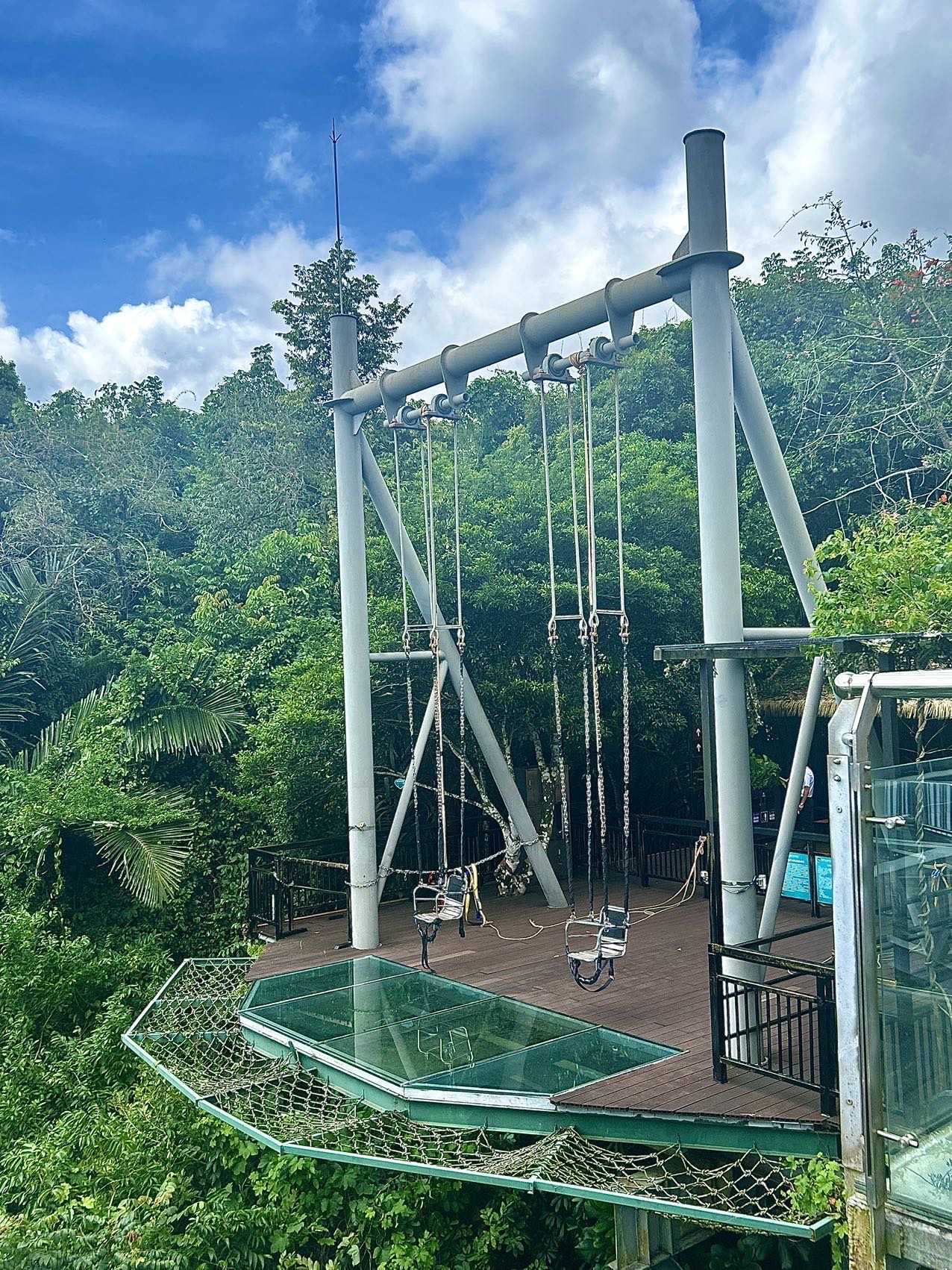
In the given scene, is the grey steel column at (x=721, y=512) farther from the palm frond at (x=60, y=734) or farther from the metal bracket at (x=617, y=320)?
the palm frond at (x=60, y=734)

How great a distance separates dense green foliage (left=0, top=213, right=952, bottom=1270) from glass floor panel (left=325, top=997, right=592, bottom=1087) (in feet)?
3.26

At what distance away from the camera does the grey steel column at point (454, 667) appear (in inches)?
430

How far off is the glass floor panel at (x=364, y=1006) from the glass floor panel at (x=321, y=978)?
0.12 m

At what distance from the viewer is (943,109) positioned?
25219mm

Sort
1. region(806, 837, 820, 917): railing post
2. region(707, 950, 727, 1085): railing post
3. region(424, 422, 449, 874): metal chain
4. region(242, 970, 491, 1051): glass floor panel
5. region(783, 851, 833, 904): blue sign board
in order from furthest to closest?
region(783, 851, 833, 904): blue sign board, region(806, 837, 820, 917): railing post, region(424, 422, 449, 874): metal chain, region(242, 970, 491, 1051): glass floor panel, region(707, 950, 727, 1085): railing post

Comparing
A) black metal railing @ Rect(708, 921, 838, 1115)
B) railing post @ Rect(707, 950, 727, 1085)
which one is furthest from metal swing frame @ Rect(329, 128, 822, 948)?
railing post @ Rect(707, 950, 727, 1085)

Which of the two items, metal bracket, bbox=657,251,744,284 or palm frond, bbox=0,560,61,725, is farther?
palm frond, bbox=0,560,61,725

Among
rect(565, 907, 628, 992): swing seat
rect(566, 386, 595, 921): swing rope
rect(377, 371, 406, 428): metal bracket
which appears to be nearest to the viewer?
rect(565, 907, 628, 992): swing seat

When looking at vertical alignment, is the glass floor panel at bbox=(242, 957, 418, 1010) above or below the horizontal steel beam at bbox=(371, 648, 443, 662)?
below

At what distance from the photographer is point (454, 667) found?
11125 millimetres

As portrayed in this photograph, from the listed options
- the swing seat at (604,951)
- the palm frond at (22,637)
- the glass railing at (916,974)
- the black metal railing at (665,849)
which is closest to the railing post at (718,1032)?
the swing seat at (604,951)

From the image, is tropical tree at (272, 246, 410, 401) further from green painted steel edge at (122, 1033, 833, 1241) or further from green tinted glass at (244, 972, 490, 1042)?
green painted steel edge at (122, 1033, 833, 1241)

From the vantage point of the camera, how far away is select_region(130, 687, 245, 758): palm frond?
14.1 meters

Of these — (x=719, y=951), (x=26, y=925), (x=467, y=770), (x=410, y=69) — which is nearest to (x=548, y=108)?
(x=410, y=69)
